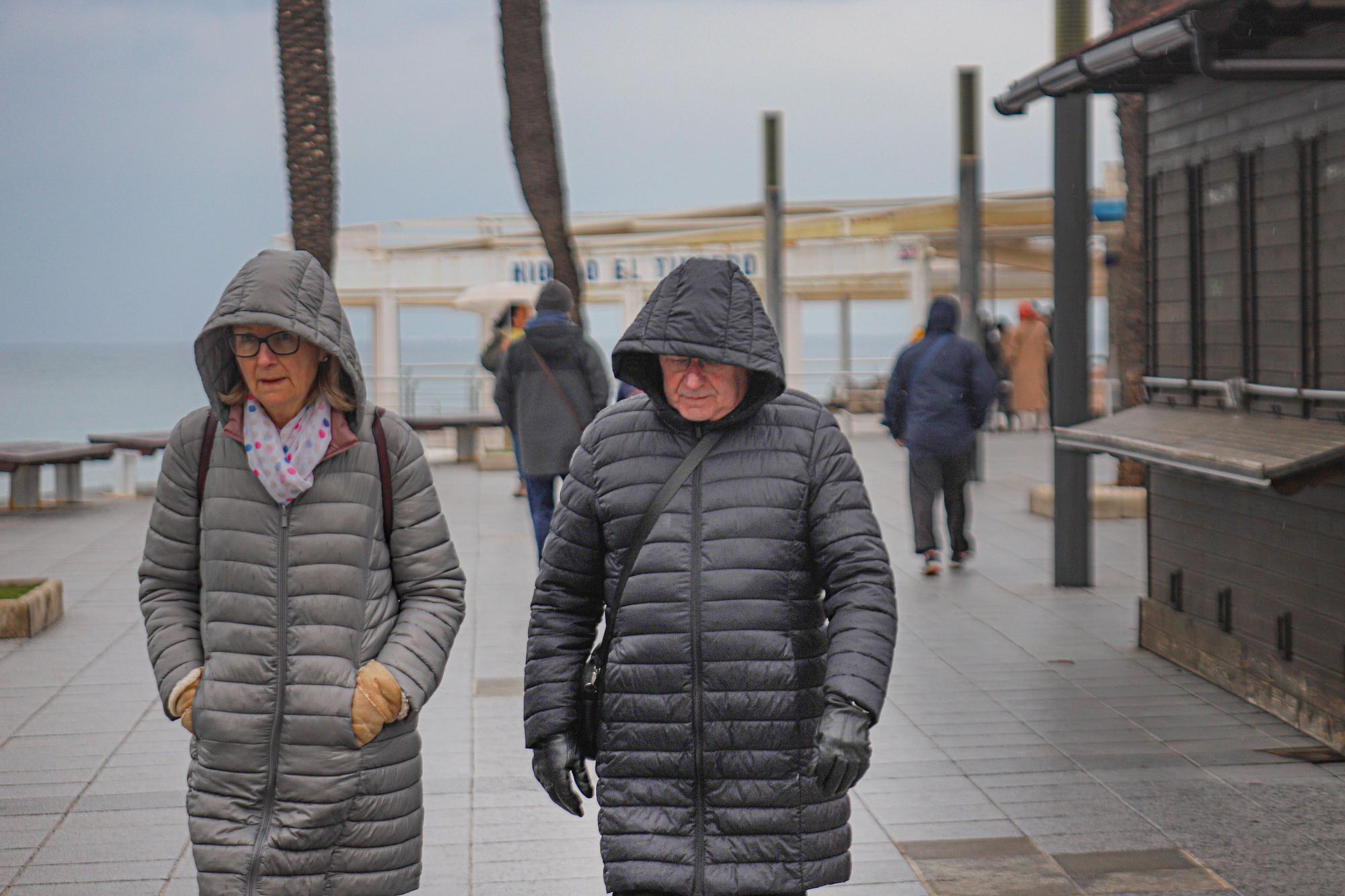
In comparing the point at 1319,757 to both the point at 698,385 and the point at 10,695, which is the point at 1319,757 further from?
the point at 10,695

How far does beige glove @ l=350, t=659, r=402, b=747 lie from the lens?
3354mm

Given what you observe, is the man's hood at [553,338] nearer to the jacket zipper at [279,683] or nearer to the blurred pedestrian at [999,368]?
the jacket zipper at [279,683]

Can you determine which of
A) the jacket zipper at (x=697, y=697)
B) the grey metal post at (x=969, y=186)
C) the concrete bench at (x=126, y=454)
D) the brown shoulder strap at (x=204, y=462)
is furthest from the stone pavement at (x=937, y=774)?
the grey metal post at (x=969, y=186)

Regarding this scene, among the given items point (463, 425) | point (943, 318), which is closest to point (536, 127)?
point (463, 425)

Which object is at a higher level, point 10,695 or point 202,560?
point 202,560

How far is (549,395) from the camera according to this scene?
9.91 meters

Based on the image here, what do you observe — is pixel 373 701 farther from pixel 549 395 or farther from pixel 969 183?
pixel 969 183

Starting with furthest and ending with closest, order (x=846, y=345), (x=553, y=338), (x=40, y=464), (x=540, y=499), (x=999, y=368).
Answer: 1. (x=846, y=345)
2. (x=999, y=368)
3. (x=40, y=464)
4. (x=540, y=499)
5. (x=553, y=338)

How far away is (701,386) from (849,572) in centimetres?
47

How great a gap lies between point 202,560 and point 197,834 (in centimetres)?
54

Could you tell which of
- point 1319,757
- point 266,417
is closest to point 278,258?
point 266,417

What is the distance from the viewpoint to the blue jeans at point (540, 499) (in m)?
9.96

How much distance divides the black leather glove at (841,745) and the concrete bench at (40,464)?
A: 43.4ft

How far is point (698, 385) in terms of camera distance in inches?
134
